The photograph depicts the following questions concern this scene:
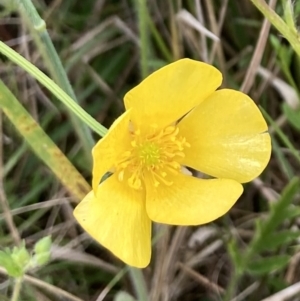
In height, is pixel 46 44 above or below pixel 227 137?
A: above

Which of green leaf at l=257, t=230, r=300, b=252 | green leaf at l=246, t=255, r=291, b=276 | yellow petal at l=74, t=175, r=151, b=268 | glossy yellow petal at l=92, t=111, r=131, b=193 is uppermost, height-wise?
glossy yellow petal at l=92, t=111, r=131, b=193

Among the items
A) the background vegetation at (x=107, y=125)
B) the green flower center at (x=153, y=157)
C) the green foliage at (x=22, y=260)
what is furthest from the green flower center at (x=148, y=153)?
the green foliage at (x=22, y=260)

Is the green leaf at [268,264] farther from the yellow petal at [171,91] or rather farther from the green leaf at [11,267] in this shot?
the green leaf at [11,267]

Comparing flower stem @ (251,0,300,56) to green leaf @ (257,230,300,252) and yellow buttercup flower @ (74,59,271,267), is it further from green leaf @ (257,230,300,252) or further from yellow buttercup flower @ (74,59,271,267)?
green leaf @ (257,230,300,252)

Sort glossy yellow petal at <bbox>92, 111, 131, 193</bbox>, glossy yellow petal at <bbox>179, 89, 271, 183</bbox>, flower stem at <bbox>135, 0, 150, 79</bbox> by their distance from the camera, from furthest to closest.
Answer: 1. flower stem at <bbox>135, 0, 150, 79</bbox>
2. glossy yellow petal at <bbox>179, 89, 271, 183</bbox>
3. glossy yellow petal at <bbox>92, 111, 131, 193</bbox>

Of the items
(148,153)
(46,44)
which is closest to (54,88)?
(46,44)

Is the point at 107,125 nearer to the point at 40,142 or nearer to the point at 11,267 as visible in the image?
the point at 40,142

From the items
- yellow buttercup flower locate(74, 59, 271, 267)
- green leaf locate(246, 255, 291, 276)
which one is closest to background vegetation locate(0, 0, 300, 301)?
green leaf locate(246, 255, 291, 276)
